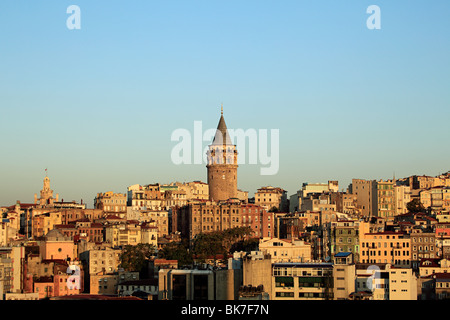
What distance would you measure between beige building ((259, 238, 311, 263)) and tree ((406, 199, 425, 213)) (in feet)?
97.3

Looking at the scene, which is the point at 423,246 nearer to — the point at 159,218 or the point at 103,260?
the point at 103,260

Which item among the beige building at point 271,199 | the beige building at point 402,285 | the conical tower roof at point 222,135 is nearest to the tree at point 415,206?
the beige building at point 271,199

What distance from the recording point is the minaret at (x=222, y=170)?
105m

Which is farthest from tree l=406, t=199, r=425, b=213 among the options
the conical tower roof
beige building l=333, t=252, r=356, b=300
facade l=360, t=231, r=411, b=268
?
beige building l=333, t=252, r=356, b=300

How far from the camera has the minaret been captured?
105312 mm

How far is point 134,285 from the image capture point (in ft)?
224

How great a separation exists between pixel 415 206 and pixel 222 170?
2031 cm

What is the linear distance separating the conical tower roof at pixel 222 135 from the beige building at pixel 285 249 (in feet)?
99.7

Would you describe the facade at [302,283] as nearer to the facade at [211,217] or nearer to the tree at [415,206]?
the facade at [211,217]

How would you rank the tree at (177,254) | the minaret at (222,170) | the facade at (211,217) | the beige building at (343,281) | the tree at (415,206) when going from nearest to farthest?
the beige building at (343,281), the tree at (177,254), the facade at (211,217), the tree at (415,206), the minaret at (222,170)

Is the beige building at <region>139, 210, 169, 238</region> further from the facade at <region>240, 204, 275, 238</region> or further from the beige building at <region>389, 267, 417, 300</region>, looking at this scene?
the beige building at <region>389, 267, 417, 300</region>

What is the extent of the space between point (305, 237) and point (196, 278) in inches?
1131
